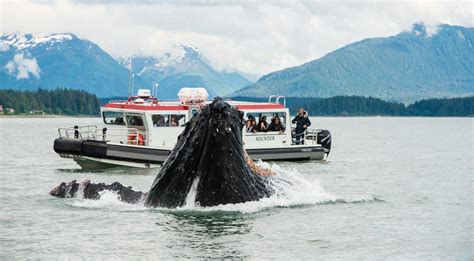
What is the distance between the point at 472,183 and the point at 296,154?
9078 mm

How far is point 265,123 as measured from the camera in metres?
45.6

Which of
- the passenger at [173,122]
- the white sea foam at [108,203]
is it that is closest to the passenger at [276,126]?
the passenger at [173,122]

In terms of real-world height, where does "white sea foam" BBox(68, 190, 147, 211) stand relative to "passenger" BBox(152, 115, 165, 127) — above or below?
below

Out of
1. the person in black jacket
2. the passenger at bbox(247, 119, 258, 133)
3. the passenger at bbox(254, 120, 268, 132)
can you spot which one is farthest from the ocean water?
the person in black jacket

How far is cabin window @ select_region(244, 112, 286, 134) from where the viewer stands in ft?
147

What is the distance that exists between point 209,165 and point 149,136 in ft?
71.1

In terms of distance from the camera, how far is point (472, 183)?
135ft

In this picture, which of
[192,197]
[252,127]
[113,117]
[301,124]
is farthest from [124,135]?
[192,197]

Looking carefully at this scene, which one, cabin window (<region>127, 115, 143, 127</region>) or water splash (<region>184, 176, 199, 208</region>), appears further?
cabin window (<region>127, 115, 143, 127</region>)

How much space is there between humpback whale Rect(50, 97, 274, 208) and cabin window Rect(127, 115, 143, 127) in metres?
20.9

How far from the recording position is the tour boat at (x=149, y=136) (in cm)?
4103

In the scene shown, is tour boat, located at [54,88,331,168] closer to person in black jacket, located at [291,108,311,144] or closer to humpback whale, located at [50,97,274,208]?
person in black jacket, located at [291,108,311,144]

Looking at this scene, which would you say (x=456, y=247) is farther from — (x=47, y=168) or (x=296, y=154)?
(x=47, y=168)

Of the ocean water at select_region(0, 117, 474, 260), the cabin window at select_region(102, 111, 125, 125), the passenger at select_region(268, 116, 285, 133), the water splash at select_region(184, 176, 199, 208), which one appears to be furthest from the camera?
the passenger at select_region(268, 116, 285, 133)
